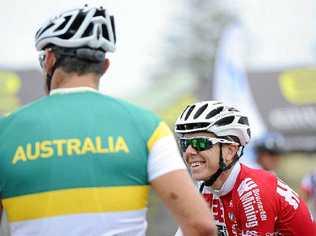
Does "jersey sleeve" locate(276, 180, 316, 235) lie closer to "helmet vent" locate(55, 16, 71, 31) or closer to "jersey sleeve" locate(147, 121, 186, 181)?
"jersey sleeve" locate(147, 121, 186, 181)

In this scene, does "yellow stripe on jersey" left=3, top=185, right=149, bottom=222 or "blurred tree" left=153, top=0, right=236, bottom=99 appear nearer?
"yellow stripe on jersey" left=3, top=185, right=149, bottom=222

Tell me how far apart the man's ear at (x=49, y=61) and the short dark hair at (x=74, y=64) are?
0.02 metres

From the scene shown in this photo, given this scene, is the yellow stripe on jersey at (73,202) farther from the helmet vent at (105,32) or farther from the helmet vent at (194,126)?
the helmet vent at (194,126)

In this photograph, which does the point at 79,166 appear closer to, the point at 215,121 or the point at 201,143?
the point at 201,143

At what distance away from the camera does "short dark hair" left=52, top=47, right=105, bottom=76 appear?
3346 millimetres

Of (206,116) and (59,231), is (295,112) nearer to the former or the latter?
(206,116)

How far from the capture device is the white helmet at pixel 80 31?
3.34m

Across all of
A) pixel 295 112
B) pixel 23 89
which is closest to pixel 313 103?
pixel 295 112

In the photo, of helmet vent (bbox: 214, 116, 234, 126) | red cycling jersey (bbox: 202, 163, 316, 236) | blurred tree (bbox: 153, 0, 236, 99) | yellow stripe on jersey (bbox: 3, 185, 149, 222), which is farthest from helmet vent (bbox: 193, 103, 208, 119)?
blurred tree (bbox: 153, 0, 236, 99)

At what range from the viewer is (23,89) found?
30391 mm

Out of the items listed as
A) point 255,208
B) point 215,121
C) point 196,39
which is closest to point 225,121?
point 215,121

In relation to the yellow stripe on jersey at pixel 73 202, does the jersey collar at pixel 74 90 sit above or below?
above

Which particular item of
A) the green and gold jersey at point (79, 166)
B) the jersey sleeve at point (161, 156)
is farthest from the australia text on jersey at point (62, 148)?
the jersey sleeve at point (161, 156)

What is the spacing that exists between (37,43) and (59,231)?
779mm
